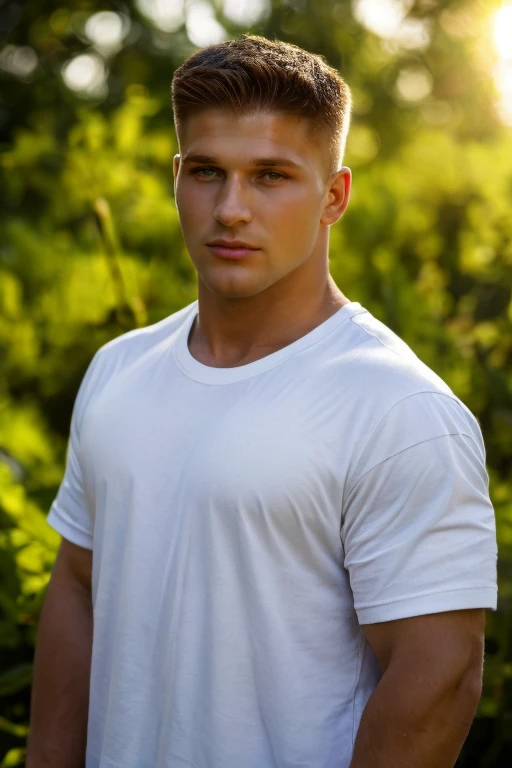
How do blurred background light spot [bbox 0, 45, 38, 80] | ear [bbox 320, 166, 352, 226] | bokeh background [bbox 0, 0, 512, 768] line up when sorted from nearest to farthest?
ear [bbox 320, 166, 352, 226]
bokeh background [bbox 0, 0, 512, 768]
blurred background light spot [bbox 0, 45, 38, 80]

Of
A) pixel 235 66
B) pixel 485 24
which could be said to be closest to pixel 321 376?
pixel 235 66

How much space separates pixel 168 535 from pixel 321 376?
1.37ft

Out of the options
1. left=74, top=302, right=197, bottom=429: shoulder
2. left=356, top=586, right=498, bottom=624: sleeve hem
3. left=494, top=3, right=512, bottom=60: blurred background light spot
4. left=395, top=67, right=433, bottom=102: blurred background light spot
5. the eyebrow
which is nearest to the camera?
left=356, top=586, right=498, bottom=624: sleeve hem

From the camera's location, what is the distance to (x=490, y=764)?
9.23 ft

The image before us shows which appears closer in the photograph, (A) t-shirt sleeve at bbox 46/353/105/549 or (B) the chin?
(B) the chin

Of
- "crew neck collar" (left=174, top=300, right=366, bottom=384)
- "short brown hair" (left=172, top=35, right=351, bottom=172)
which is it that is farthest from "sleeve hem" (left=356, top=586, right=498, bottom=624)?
"short brown hair" (left=172, top=35, right=351, bottom=172)

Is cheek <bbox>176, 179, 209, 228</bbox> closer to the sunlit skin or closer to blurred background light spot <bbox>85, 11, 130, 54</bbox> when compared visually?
the sunlit skin

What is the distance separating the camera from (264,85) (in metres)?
1.86

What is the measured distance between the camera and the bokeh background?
2822 mm

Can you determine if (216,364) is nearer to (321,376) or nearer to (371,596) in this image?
(321,376)

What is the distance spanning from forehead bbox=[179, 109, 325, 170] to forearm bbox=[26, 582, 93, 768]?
3.58 ft

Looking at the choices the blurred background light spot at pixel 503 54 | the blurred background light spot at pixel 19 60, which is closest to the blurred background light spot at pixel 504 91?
the blurred background light spot at pixel 503 54

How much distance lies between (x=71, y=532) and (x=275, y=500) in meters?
0.72

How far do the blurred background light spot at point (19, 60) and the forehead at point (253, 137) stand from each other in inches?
170
